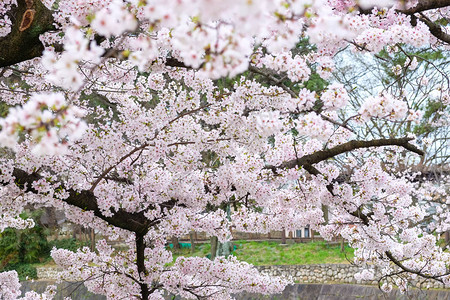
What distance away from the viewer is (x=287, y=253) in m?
14.9

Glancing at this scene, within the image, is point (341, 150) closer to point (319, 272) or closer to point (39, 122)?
point (39, 122)

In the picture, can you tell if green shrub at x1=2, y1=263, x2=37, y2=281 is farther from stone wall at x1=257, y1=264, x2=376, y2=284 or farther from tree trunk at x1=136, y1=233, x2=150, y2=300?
tree trunk at x1=136, y1=233, x2=150, y2=300

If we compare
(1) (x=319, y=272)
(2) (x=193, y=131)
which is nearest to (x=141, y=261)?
(2) (x=193, y=131)

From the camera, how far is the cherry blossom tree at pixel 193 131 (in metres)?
1.32

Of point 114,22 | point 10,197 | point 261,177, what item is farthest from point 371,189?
point 114,22

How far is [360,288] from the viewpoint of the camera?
1006 cm

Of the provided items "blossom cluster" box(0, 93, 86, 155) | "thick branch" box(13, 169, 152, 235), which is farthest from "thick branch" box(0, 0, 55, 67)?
"blossom cluster" box(0, 93, 86, 155)

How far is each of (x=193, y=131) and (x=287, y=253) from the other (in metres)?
11.7

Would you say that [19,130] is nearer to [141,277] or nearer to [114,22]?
[114,22]

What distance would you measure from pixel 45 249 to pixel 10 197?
15097 mm

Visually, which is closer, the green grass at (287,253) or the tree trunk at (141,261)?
the tree trunk at (141,261)

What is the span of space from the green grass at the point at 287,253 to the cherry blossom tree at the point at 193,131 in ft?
23.5

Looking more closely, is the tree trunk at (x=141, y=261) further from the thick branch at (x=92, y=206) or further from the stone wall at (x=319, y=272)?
the stone wall at (x=319, y=272)

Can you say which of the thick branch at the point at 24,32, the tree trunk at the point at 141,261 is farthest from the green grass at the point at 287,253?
the thick branch at the point at 24,32
